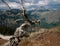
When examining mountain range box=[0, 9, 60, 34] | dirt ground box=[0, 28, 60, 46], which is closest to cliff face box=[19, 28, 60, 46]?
dirt ground box=[0, 28, 60, 46]

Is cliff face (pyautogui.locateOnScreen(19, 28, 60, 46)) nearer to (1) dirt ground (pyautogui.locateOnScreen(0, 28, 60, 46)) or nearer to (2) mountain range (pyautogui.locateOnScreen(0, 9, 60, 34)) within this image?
(1) dirt ground (pyautogui.locateOnScreen(0, 28, 60, 46))

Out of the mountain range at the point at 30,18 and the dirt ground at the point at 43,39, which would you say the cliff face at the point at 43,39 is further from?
the mountain range at the point at 30,18

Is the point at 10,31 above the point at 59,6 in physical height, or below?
below

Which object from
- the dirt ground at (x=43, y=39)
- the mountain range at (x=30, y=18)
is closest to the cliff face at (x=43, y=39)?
the dirt ground at (x=43, y=39)

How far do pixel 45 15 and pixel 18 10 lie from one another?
1.12 meters

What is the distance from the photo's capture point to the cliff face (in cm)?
Answer: 895

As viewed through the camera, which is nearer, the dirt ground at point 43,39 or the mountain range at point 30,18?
the dirt ground at point 43,39

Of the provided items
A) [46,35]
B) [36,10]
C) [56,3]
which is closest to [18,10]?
[36,10]

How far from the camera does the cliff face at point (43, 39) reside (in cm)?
895

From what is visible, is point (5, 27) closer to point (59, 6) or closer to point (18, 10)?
point (18, 10)

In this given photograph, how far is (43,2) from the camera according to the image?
11.3m

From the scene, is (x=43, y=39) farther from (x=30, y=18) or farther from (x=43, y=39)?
(x=30, y=18)

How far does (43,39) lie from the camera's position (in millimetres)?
9266

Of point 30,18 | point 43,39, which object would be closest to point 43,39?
point 43,39
